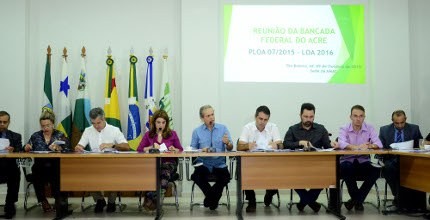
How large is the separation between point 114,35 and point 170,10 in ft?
3.20

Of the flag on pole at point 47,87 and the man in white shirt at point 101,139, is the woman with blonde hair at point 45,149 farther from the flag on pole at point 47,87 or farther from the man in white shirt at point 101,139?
the flag on pole at point 47,87

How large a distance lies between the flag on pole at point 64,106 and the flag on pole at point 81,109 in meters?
0.08

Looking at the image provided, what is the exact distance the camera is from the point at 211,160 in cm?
556

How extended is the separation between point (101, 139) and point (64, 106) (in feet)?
4.64

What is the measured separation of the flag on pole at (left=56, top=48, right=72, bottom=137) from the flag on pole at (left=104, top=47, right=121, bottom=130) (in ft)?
1.85

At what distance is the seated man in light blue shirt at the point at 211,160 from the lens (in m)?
5.35

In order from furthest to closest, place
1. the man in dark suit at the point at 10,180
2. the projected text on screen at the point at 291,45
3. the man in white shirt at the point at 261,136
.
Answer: the projected text on screen at the point at 291,45 < the man in white shirt at the point at 261,136 < the man in dark suit at the point at 10,180

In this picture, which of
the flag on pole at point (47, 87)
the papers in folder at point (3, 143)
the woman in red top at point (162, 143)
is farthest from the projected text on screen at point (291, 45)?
the papers in folder at point (3, 143)

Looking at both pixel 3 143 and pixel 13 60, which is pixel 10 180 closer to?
pixel 3 143

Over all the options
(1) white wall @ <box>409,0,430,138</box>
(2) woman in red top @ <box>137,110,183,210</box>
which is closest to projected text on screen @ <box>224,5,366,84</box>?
(1) white wall @ <box>409,0,430,138</box>

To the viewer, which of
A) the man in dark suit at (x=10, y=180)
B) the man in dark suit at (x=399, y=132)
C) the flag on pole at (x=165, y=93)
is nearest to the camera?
the man in dark suit at (x=10, y=180)

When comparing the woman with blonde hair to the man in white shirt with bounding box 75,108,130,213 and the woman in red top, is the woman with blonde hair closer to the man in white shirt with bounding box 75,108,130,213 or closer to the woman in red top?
the man in white shirt with bounding box 75,108,130,213

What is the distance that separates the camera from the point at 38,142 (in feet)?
18.1

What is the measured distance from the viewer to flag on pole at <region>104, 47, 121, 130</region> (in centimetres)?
669
